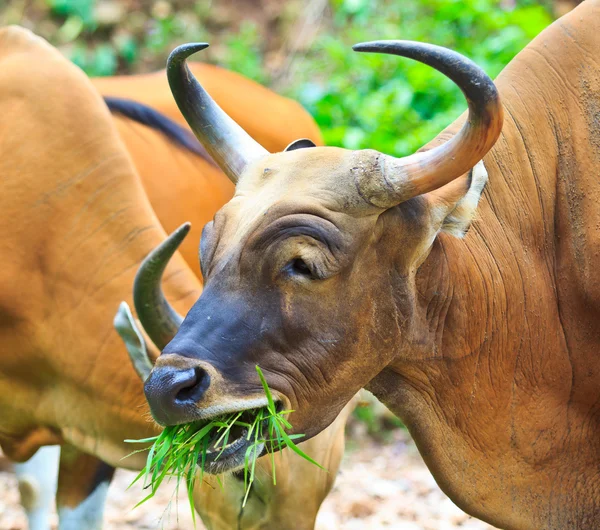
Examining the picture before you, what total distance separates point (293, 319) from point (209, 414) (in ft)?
1.26

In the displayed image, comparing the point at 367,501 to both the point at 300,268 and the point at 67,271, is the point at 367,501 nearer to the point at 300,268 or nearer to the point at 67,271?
the point at 67,271

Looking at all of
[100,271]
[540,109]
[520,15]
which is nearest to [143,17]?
[520,15]

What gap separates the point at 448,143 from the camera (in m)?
2.96

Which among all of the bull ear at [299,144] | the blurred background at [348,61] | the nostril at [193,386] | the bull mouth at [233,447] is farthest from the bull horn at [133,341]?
the blurred background at [348,61]

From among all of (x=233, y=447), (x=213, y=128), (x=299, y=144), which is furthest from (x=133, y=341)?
(x=233, y=447)

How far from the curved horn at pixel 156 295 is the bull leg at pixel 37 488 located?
6.26ft

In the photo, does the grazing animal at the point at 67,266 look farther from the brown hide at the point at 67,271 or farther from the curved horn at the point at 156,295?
the curved horn at the point at 156,295

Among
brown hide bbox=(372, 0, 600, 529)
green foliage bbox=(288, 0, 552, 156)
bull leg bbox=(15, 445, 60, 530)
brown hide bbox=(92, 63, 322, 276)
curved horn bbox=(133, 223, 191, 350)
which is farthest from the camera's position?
green foliage bbox=(288, 0, 552, 156)

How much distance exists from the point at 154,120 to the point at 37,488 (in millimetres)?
2409

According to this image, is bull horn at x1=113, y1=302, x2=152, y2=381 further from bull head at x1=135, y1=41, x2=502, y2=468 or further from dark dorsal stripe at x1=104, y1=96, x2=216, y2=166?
dark dorsal stripe at x1=104, y1=96, x2=216, y2=166

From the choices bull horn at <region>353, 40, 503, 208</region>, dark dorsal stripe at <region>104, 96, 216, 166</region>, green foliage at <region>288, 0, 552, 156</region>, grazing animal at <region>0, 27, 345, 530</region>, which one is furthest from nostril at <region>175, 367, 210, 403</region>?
green foliage at <region>288, 0, 552, 156</region>

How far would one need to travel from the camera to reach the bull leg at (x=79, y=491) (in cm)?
503

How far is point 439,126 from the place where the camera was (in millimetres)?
8383

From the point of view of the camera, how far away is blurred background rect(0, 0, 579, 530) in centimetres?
650
